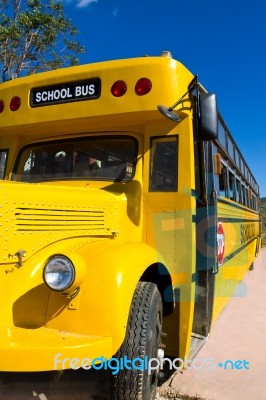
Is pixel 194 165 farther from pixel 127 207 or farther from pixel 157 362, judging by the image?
pixel 157 362

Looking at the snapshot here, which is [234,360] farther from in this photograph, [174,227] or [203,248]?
[174,227]

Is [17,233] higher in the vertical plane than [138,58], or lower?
lower

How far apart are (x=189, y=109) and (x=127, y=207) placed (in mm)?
969

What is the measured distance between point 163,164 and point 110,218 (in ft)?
2.30

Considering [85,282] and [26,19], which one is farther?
[26,19]

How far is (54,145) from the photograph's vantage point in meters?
3.64

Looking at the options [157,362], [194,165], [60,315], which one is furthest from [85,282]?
[194,165]

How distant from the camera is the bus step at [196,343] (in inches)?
132

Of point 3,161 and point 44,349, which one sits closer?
point 44,349

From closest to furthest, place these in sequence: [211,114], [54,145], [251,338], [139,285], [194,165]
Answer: [139,285] → [211,114] → [194,165] → [54,145] → [251,338]

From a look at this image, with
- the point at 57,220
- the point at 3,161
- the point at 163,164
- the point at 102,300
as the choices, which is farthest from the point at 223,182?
the point at 102,300

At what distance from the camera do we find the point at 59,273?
83.2 inches

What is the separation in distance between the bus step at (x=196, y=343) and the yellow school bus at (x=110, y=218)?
15mm

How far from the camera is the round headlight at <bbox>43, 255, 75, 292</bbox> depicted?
2.08 metres
